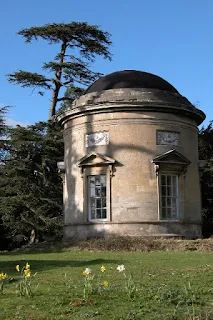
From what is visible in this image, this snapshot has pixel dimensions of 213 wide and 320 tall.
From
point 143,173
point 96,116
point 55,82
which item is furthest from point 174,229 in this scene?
point 55,82

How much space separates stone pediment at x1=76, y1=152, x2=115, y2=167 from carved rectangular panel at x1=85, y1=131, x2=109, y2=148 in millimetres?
527

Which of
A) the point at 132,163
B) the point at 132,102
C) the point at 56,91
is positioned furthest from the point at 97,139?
the point at 56,91

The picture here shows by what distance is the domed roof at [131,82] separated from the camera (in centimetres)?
2031

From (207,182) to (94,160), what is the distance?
851 centimetres

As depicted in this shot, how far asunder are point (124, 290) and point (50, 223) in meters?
18.9

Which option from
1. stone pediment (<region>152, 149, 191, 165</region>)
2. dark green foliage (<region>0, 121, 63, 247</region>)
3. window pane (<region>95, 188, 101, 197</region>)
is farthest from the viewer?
dark green foliage (<region>0, 121, 63, 247</region>)

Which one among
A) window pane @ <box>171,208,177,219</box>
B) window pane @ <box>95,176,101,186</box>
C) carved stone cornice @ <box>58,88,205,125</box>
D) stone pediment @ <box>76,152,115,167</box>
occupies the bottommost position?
window pane @ <box>171,208,177,219</box>

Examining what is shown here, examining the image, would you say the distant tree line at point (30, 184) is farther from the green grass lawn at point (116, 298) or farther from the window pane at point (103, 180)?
the green grass lawn at point (116, 298)

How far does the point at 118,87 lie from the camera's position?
20.2m

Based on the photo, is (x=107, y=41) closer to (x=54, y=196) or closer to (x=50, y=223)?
(x=54, y=196)

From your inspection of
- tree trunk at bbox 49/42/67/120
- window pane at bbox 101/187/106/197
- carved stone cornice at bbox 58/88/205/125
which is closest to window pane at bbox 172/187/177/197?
window pane at bbox 101/187/106/197

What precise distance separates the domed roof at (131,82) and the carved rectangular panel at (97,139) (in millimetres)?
2102

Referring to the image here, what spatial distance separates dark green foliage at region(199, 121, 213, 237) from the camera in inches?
995

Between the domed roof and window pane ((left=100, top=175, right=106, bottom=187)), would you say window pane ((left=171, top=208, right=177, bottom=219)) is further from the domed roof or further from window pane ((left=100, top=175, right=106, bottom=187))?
the domed roof
